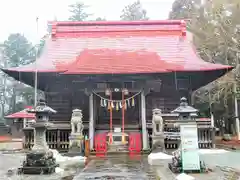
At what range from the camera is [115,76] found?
55.5ft

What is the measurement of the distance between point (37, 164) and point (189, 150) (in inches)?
172

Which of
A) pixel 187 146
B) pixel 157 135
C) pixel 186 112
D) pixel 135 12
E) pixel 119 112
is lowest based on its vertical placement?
pixel 187 146

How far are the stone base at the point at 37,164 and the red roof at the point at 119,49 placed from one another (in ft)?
24.4

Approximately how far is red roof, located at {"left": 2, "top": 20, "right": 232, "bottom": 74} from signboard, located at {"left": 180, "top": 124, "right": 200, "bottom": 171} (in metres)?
7.61

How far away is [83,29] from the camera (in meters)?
21.9

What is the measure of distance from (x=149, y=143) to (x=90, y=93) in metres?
4.12

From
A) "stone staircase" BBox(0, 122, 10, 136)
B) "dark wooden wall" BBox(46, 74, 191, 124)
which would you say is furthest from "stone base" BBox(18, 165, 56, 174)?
"stone staircase" BBox(0, 122, 10, 136)

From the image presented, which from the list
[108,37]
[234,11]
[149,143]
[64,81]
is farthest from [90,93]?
[234,11]

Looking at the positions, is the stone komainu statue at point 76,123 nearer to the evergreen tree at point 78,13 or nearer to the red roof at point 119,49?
the red roof at point 119,49

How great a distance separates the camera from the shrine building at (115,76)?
16.6 meters

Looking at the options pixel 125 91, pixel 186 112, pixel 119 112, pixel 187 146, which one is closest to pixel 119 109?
pixel 119 112

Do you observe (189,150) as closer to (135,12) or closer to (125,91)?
(125,91)

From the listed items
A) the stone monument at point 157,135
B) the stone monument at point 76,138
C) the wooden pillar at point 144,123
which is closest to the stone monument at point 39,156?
the stone monument at point 76,138

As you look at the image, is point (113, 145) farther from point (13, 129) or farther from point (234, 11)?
point (13, 129)
